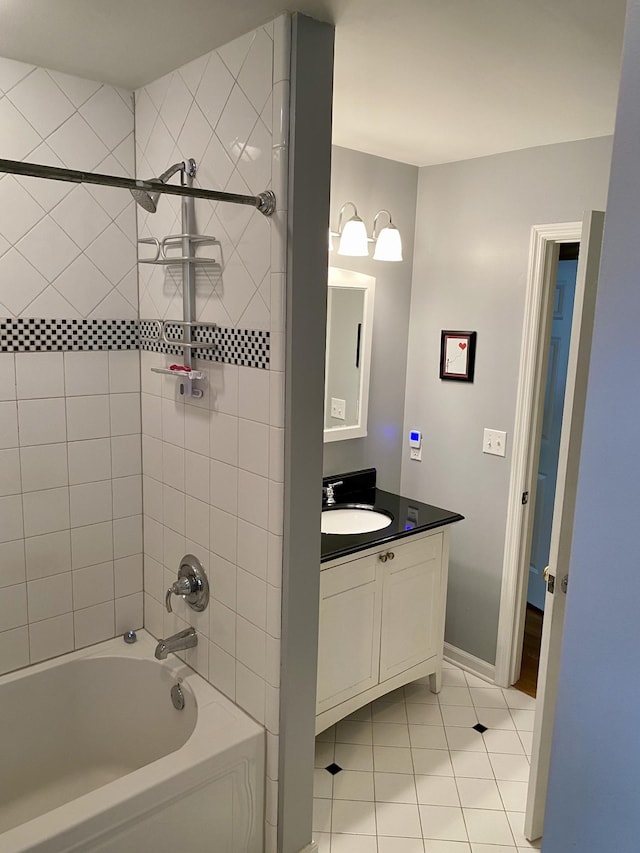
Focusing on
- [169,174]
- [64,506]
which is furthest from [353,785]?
[169,174]

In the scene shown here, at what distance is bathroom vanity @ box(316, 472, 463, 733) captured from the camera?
2.47 metres

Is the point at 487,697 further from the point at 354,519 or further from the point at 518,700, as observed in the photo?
the point at 354,519

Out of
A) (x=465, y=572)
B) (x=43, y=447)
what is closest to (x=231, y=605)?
(x=43, y=447)

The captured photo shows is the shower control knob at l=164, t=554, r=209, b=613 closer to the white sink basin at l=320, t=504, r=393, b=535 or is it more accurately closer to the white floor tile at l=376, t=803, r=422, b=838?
the white sink basin at l=320, t=504, r=393, b=535

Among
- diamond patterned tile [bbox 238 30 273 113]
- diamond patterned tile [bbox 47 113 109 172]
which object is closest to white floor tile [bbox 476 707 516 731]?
diamond patterned tile [bbox 238 30 273 113]

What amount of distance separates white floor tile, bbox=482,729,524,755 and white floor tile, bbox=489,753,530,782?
1.4 inches

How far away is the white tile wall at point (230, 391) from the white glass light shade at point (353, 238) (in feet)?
2.86

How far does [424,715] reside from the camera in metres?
2.90

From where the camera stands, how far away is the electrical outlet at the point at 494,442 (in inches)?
119

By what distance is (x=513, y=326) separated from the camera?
2936 millimetres

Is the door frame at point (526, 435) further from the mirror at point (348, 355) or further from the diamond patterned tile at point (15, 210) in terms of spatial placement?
the diamond patterned tile at point (15, 210)

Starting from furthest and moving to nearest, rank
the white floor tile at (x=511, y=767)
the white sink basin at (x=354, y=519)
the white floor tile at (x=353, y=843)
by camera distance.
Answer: the white sink basin at (x=354, y=519), the white floor tile at (x=511, y=767), the white floor tile at (x=353, y=843)

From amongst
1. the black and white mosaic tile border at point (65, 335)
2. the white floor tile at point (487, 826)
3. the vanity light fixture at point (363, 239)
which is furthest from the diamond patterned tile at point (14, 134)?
the white floor tile at point (487, 826)

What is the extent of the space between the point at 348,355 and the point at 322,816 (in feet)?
6.12
